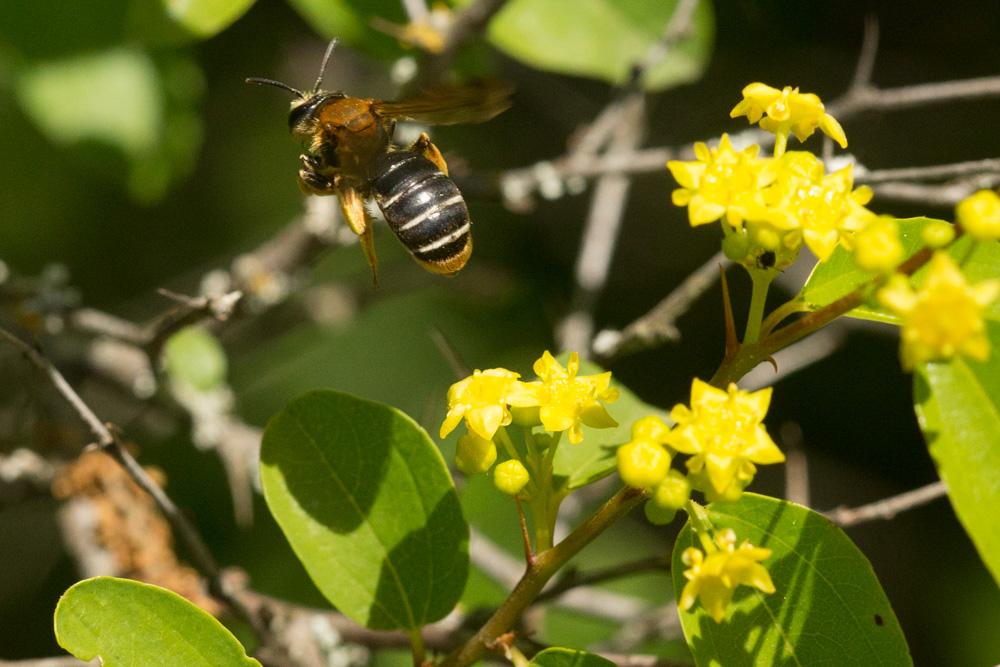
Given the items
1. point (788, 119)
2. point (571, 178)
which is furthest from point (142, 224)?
point (788, 119)

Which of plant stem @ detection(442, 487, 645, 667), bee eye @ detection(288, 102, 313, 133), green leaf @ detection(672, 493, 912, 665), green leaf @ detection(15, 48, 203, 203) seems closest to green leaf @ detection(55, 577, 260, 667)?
plant stem @ detection(442, 487, 645, 667)

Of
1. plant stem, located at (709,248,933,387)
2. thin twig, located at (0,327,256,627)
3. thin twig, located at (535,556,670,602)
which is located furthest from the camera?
thin twig, located at (535,556,670,602)

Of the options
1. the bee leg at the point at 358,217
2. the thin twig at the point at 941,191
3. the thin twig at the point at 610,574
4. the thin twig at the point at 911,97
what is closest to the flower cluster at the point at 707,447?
the thin twig at the point at 610,574

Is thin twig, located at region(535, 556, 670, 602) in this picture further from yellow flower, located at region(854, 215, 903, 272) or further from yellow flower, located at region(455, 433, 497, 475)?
yellow flower, located at region(854, 215, 903, 272)

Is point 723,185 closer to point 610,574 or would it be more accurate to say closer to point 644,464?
point 644,464

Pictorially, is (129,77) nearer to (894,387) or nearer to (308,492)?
(308,492)

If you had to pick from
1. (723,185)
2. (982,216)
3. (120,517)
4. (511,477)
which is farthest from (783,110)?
(120,517)
